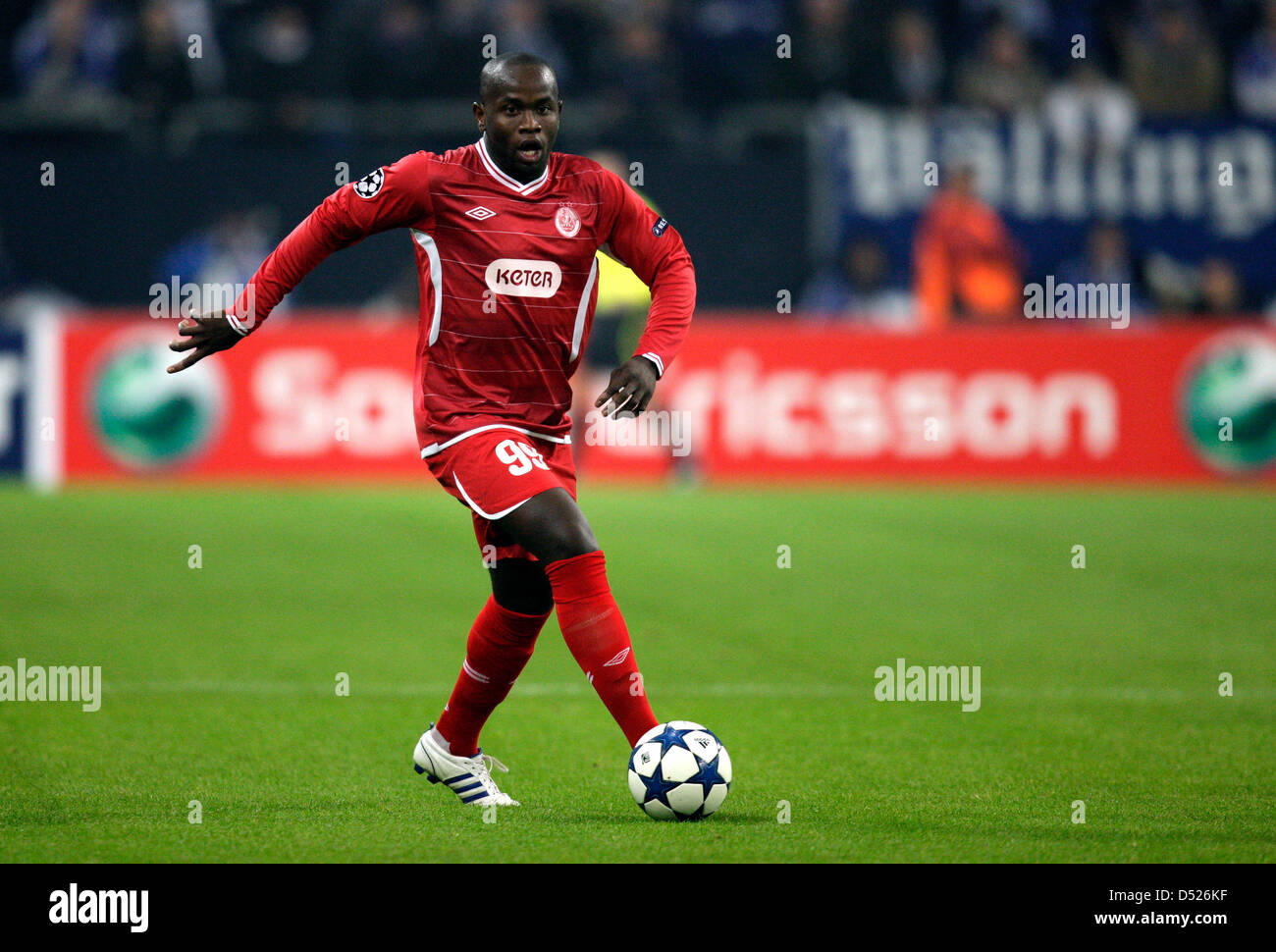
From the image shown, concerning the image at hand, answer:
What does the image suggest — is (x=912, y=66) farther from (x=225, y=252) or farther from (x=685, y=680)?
(x=685, y=680)

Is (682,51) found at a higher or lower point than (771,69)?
higher

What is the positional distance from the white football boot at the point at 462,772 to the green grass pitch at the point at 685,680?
78mm

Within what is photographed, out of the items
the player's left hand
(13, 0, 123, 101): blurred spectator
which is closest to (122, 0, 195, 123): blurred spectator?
(13, 0, 123, 101): blurred spectator

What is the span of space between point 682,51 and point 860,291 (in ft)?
11.7

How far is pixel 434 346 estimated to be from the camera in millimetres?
5742

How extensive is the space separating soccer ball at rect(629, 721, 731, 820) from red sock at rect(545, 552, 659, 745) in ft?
0.45

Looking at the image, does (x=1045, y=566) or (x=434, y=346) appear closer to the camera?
(x=434, y=346)

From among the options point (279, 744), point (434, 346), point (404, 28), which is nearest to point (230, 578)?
point (279, 744)

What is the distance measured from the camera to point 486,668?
19.3 feet

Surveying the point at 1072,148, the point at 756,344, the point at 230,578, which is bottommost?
the point at 230,578

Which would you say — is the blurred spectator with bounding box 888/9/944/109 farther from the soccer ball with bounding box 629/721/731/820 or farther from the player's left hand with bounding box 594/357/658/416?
the soccer ball with bounding box 629/721/731/820

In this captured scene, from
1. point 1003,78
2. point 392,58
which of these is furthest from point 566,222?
point 1003,78

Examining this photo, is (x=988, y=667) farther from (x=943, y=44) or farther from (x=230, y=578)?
(x=943, y=44)
